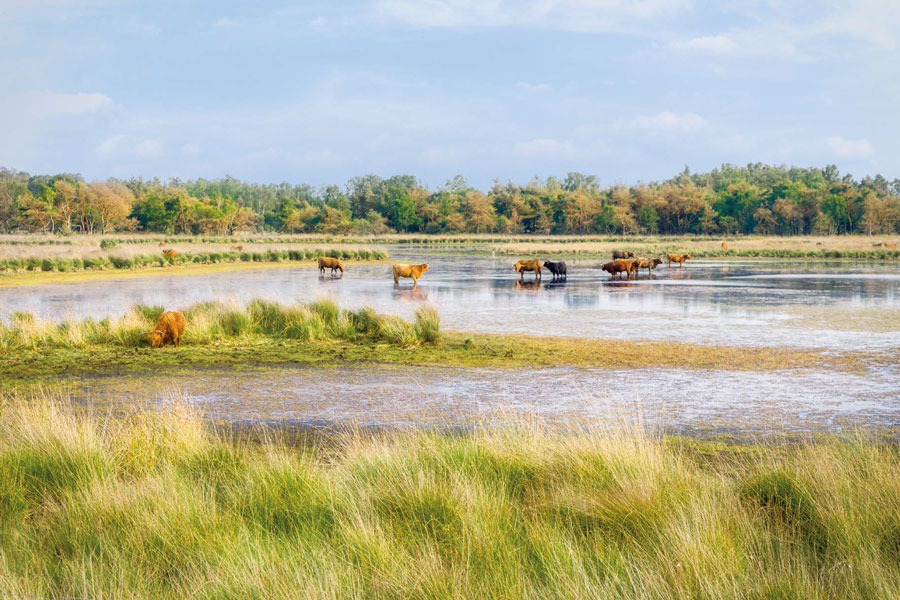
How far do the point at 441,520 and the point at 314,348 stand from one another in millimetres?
9689

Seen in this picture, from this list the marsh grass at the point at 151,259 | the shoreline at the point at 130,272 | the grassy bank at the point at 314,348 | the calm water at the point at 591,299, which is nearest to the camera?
the grassy bank at the point at 314,348

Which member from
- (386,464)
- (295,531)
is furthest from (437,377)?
(295,531)

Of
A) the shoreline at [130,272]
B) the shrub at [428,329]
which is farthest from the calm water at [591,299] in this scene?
the shrub at [428,329]

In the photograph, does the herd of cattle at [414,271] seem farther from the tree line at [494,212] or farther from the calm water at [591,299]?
the tree line at [494,212]

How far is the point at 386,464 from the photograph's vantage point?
18.5ft

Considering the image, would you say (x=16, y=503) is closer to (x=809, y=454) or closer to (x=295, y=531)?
(x=295, y=531)

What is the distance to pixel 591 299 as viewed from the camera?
79.3 feet

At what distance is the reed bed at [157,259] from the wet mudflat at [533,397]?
96.1ft

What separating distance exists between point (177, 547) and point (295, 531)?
68cm

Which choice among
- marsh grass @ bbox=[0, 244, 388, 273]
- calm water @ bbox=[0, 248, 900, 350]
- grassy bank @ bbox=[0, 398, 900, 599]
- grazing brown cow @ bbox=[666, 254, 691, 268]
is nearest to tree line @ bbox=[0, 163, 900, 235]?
marsh grass @ bbox=[0, 244, 388, 273]

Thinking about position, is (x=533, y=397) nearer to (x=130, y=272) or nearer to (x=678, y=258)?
(x=130, y=272)

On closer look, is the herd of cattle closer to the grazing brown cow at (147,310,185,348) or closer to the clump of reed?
the grazing brown cow at (147,310,185,348)

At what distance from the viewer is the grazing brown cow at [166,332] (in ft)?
47.2

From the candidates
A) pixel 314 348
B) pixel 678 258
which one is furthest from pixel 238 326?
pixel 678 258
